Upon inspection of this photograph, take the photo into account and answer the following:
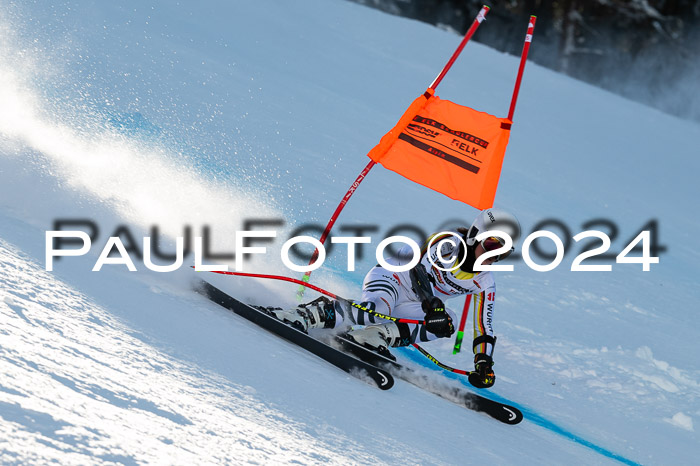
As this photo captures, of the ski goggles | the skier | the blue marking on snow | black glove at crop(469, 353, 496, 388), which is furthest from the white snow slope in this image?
the ski goggles

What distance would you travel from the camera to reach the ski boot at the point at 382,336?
14.8ft

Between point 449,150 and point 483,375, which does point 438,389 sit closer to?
point 483,375

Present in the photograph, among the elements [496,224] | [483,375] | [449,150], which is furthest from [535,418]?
[449,150]

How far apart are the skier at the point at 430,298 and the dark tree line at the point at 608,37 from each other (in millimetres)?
24401

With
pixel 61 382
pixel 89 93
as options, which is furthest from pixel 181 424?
pixel 89 93

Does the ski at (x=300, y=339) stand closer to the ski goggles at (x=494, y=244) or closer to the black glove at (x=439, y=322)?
the black glove at (x=439, y=322)

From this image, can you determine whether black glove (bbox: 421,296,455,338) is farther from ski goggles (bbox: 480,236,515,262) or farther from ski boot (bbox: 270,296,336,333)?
ski boot (bbox: 270,296,336,333)

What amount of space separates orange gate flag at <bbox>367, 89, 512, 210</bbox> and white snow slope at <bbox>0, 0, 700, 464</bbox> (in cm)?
117

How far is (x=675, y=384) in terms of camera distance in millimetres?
5781

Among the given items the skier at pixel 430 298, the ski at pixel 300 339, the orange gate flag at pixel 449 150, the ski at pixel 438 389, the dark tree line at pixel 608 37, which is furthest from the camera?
the dark tree line at pixel 608 37

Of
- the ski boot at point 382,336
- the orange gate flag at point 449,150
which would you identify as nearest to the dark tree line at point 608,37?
the orange gate flag at point 449,150

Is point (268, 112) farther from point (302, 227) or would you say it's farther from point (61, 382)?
point (61, 382)

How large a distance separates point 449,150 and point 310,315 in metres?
1.75

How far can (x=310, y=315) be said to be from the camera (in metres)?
4.44
